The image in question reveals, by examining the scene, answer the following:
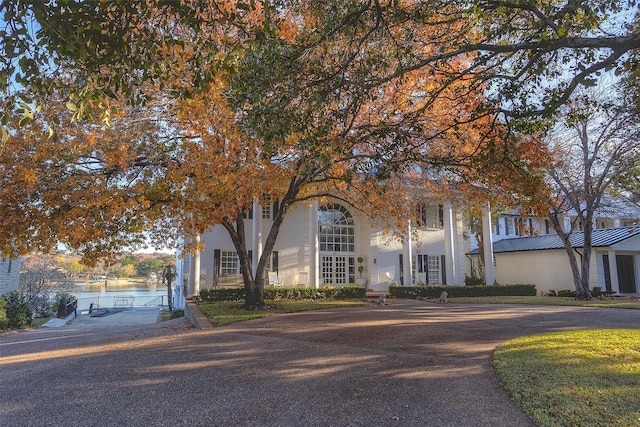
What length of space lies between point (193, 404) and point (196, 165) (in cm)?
681

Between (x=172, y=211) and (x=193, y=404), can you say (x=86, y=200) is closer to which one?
(x=172, y=211)

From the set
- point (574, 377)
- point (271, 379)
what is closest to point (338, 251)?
point (271, 379)

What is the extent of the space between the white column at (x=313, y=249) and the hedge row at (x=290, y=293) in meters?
1.14

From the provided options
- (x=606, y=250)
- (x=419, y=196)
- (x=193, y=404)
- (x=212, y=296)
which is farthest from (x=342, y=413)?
(x=606, y=250)

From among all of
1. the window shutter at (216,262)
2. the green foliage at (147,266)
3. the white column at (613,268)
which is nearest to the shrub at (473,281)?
the white column at (613,268)

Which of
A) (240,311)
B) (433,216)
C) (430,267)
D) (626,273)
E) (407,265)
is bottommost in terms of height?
(240,311)

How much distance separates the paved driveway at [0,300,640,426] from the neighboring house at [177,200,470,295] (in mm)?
11524

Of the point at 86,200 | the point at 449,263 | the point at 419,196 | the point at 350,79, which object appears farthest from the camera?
the point at 449,263

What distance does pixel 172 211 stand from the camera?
37.8 ft

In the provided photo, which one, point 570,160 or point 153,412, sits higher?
point 570,160

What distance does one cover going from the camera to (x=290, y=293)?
1898 centimetres

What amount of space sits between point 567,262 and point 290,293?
17643mm

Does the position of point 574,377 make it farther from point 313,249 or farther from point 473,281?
point 473,281

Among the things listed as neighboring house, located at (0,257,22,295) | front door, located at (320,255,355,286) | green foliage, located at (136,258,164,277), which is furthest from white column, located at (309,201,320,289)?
green foliage, located at (136,258,164,277)
